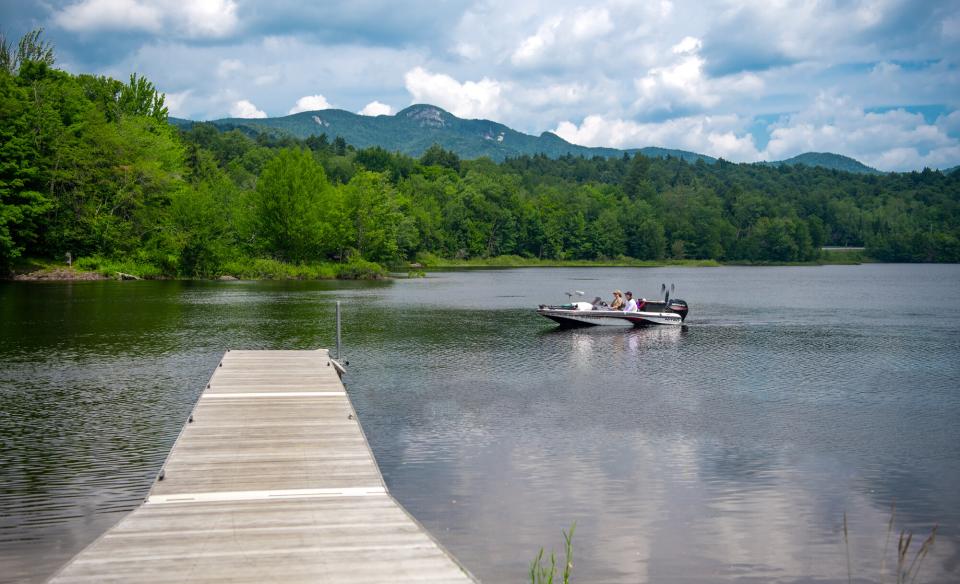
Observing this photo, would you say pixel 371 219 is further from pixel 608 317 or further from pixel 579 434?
pixel 579 434

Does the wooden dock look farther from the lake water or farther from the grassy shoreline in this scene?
the grassy shoreline

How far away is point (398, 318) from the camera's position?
44.2 meters

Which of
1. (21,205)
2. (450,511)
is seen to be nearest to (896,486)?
(450,511)

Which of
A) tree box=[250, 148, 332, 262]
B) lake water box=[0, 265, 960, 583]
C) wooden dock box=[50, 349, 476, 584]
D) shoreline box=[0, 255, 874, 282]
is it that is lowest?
lake water box=[0, 265, 960, 583]

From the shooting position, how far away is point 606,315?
42062mm

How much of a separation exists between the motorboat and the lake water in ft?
3.89

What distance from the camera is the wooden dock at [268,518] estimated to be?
7.98 meters

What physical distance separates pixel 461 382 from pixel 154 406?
9.10 metres

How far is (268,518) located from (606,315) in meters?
33.7

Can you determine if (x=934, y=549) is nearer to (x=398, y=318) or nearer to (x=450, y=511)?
(x=450, y=511)

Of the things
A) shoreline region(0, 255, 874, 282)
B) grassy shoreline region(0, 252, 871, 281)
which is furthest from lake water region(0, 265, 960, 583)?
grassy shoreline region(0, 252, 871, 281)

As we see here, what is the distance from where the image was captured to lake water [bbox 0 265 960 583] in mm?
11375

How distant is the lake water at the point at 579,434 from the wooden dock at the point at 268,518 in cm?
135

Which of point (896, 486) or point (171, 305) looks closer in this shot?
point (896, 486)
